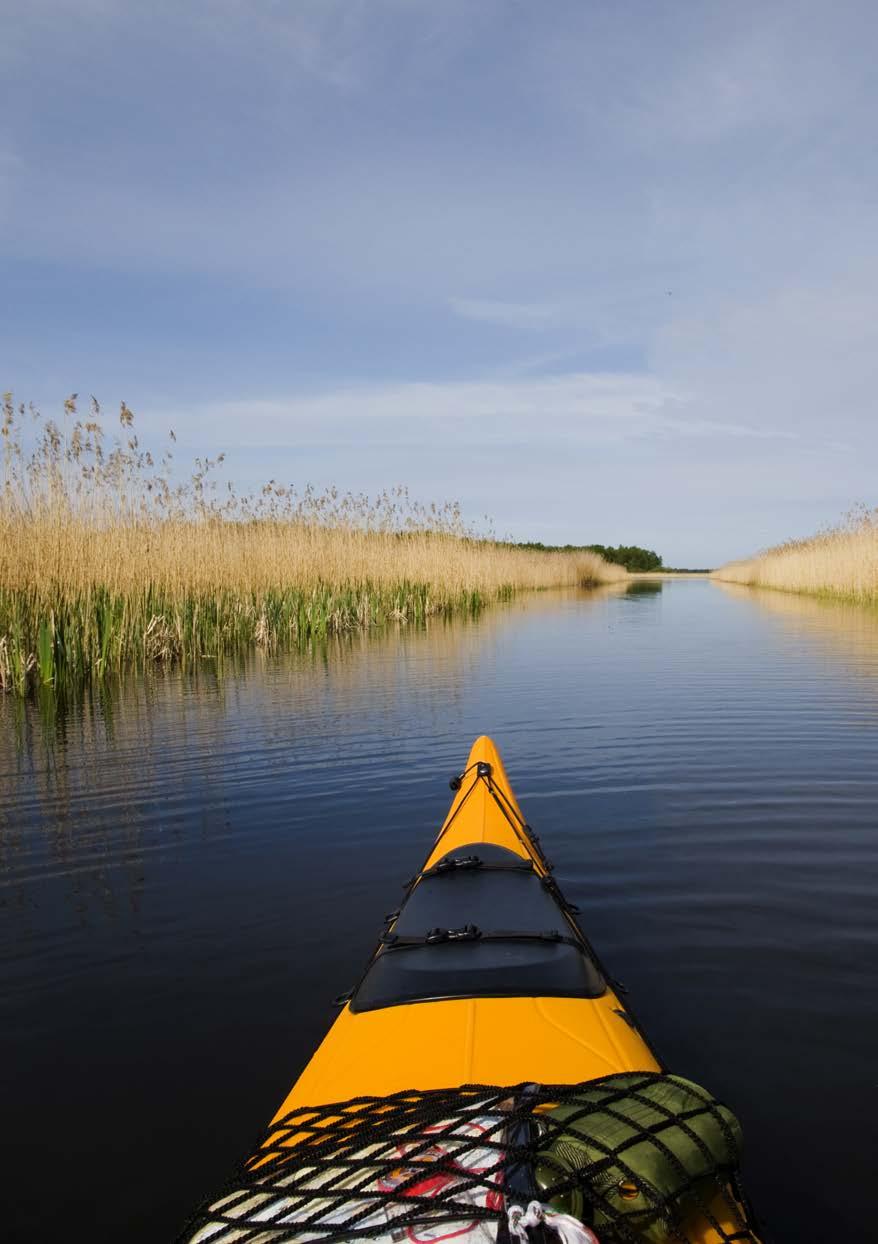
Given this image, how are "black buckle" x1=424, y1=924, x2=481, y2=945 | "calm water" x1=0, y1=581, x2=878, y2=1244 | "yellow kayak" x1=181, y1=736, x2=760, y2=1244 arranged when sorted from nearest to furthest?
1. "yellow kayak" x1=181, y1=736, x2=760, y2=1244
2. "calm water" x1=0, y1=581, x2=878, y2=1244
3. "black buckle" x1=424, y1=924, x2=481, y2=945

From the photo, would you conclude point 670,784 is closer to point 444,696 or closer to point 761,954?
point 761,954

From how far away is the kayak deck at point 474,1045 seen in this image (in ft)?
6.06

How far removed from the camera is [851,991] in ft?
9.74

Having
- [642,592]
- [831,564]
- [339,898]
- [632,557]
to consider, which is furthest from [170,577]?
[632,557]

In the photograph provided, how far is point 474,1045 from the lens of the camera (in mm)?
1913

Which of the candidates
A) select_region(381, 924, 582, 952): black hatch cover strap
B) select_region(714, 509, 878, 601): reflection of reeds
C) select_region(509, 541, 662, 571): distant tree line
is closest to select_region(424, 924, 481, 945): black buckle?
select_region(381, 924, 582, 952): black hatch cover strap

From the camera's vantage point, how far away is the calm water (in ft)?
7.56

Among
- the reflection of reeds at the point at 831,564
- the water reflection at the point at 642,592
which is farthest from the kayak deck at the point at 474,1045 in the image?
the water reflection at the point at 642,592

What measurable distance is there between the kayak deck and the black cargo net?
19 centimetres

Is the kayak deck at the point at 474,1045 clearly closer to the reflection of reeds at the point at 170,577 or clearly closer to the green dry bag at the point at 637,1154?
the green dry bag at the point at 637,1154

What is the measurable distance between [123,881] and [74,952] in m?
0.76

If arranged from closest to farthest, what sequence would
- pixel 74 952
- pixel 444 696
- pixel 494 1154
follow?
pixel 494 1154, pixel 74 952, pixel 444 696

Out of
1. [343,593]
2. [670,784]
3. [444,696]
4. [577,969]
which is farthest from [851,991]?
[343,593]

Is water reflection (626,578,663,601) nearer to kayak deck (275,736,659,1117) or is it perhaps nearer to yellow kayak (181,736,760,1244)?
yellow kayak (181,736,760,1244)
